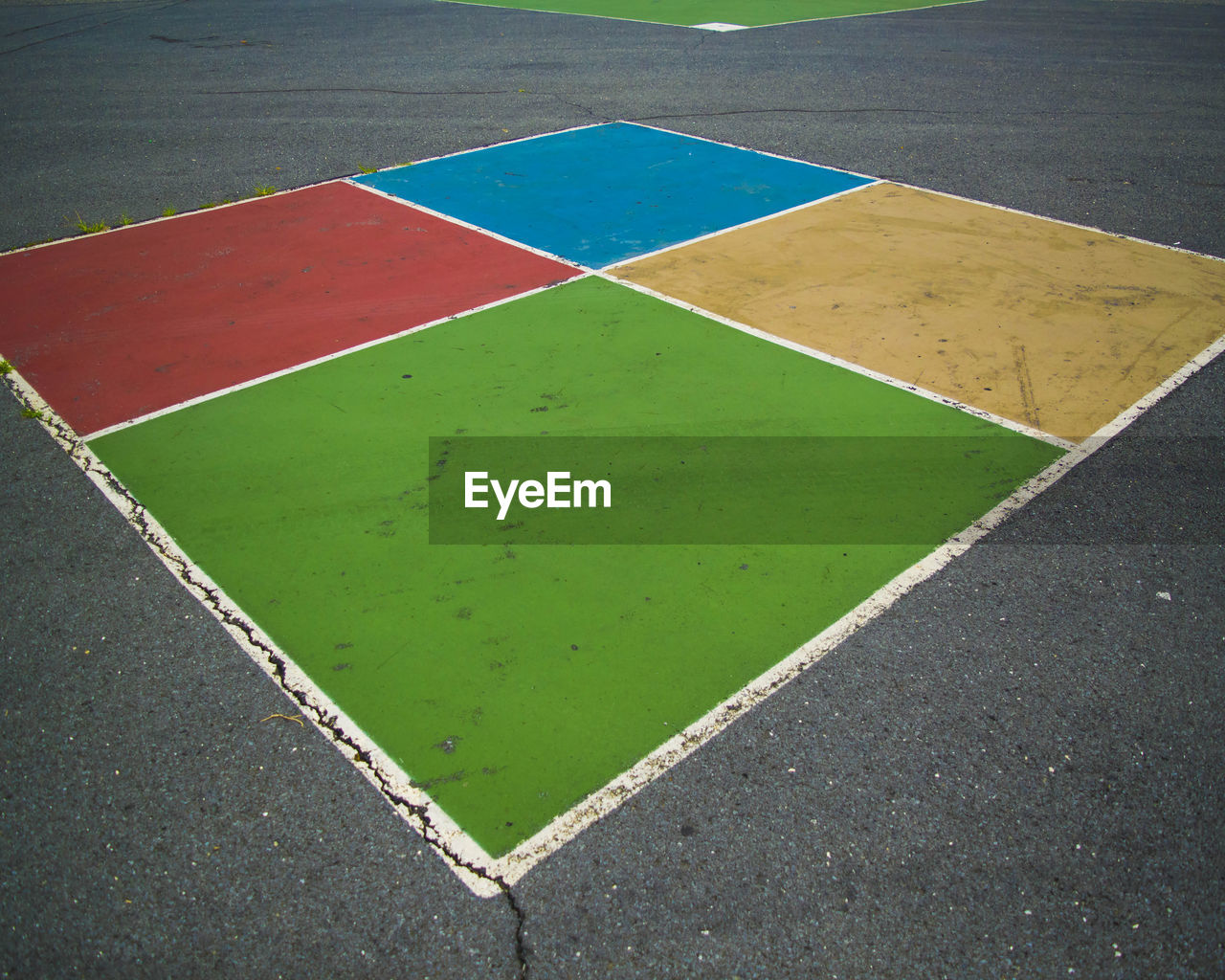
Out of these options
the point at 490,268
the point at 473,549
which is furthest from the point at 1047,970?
the point at 490,268

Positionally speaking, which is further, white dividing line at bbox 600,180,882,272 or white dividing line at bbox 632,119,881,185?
white dividing line at bbox 632,119,881,185

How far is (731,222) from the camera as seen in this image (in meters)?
8.85

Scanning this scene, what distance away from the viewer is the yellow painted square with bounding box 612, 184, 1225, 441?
6012 millimetres

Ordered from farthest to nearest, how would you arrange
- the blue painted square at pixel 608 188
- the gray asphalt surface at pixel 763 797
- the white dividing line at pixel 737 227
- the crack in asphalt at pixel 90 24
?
→ the crack in asphalt at pixel 90 24
the blue painted square at pixel 608 188
the white dividing line at pixel 737 227
the gray asphalt surface at pixel 763 797

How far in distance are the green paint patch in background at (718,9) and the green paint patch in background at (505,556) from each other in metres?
17.8

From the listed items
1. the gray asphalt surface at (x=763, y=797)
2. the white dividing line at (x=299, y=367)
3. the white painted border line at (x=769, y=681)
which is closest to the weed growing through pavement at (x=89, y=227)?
the gray asphalt surface at (x=763, y=797)

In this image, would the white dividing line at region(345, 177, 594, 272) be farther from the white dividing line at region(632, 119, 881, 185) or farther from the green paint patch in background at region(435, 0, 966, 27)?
the green paint patch in background at region(435, 0, 966, 27)

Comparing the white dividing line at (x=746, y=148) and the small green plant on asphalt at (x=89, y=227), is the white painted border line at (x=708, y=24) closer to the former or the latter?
the white dividing line at (x=746, y=148)

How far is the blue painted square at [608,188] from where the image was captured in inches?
338

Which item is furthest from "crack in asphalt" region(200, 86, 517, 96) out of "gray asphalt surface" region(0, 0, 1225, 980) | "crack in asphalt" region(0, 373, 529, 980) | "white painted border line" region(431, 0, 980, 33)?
Result: "gray asphalt surface" region(0, 0, 1225, 980)

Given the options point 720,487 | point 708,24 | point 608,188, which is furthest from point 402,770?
point 708,24

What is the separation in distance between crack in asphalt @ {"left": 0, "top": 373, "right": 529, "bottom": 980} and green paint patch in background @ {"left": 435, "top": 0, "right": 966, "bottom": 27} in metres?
19.3

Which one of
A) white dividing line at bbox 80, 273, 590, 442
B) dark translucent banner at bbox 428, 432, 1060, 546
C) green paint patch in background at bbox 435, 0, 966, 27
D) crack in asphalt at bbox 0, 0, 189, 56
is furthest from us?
green paint patch in background at bbox 435, 0, 966, 27

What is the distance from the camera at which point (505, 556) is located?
4.55 m
